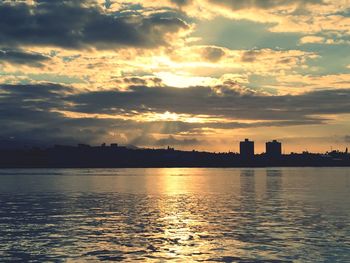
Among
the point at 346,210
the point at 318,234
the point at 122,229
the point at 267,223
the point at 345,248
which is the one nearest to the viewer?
the point at 345,248

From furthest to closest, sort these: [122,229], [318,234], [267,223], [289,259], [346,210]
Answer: [346,210] < [267,223] < [122,229] < [318,234] < [289,259]

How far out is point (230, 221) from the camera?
5431cm

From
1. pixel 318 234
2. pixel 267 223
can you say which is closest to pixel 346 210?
pixel 267 223

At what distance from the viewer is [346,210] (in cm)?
6500

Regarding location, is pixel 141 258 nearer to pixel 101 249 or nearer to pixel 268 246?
pixel 101 249

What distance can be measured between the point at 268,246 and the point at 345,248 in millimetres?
5627

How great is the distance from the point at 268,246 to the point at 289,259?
4.88 metres

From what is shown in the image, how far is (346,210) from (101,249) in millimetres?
39346

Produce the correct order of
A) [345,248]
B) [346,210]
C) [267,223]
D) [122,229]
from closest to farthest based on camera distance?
[345,248] → [122,229] → [267,223] → [346,210]

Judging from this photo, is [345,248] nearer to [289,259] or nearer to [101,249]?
[289,259]

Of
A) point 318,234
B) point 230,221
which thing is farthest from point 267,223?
point 318,234

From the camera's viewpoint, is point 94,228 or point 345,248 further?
point 94,228

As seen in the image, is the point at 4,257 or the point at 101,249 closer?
the point at 4,257

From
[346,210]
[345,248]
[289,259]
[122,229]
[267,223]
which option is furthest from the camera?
[346,210]
